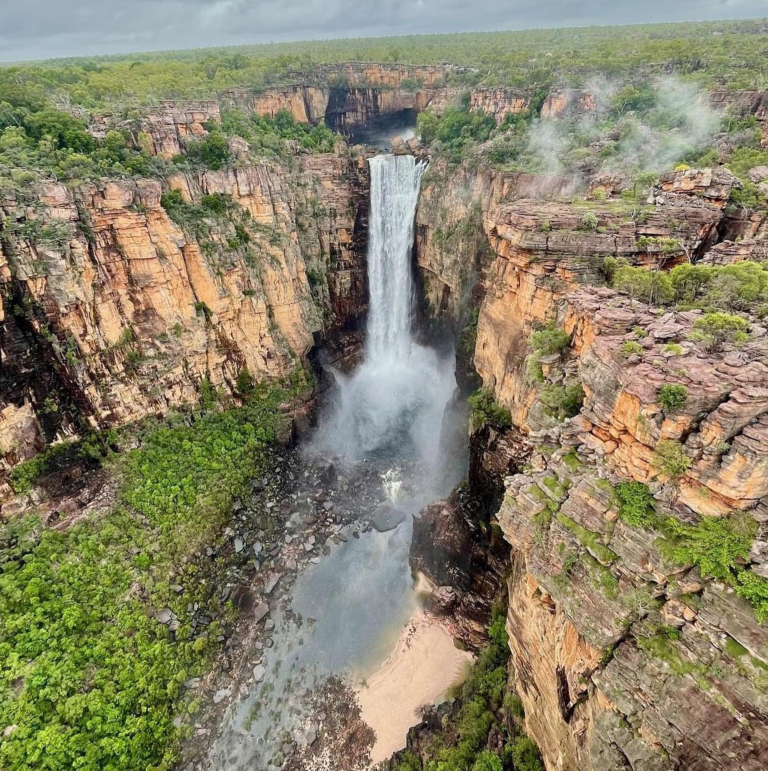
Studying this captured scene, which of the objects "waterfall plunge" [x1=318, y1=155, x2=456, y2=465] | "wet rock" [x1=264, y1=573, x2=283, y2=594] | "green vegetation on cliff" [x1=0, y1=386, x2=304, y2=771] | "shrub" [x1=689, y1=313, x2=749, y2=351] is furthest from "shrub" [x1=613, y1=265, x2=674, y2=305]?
"green vegetation on cliff" [x1=0, y1=386, x2=304, y2=771]

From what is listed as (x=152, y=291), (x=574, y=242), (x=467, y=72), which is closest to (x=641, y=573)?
(x=574, y=242)

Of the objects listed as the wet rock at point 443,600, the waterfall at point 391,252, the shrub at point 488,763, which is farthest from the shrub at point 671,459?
the waterfall at point 391,252

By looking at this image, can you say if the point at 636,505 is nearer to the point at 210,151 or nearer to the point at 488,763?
the point at 488,763

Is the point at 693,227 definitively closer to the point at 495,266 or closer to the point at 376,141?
the point at 495,266

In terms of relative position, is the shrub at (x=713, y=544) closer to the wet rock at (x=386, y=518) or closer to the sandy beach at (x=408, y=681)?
the sandy beach at (x=408, y=681)

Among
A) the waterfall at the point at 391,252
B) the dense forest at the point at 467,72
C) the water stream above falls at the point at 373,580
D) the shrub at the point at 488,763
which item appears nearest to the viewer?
the shrub at the point at 488,763

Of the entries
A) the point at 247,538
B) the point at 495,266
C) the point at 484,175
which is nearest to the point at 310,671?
the point at 247,538
